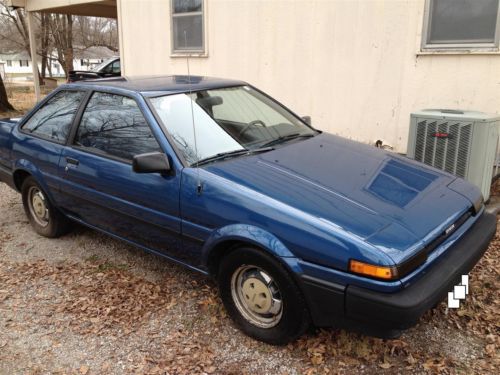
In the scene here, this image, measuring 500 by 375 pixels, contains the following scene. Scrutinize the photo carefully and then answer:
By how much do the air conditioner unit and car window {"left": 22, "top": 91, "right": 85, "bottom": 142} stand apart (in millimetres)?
3404

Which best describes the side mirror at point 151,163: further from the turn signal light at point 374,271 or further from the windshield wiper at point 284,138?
the turn signal light at point 374,271

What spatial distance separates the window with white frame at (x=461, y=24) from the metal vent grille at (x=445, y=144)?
54.6 inches

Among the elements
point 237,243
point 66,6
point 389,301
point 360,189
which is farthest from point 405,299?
point 66,6

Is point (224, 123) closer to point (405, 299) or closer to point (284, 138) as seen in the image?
point (284, 138)

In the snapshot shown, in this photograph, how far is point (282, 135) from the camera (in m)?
3.79

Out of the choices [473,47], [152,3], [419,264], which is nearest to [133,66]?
[152,3]

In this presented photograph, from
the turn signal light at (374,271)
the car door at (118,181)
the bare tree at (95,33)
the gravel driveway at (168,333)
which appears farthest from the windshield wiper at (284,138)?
the bare tree at (95,33)

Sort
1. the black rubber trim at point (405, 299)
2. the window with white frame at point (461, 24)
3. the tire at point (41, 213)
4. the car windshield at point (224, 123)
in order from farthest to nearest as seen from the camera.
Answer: the window with white frame at point (461, 24), the tire at point (41, 213), the car windshield at point (224, 123), the black rubber trim at point (405, 299)

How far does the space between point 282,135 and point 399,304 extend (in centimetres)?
183

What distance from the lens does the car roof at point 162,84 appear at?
3674mm

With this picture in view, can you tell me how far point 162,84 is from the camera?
388 centimetres

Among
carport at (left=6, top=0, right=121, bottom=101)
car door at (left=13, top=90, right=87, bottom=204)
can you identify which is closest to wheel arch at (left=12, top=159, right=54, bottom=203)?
car door at (left=13, top=90, right=87, bottom=204)

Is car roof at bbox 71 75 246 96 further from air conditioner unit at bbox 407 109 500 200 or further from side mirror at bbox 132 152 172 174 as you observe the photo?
air conditioner unit at bbox 407 109 500 200

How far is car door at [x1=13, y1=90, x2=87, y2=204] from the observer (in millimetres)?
4137
